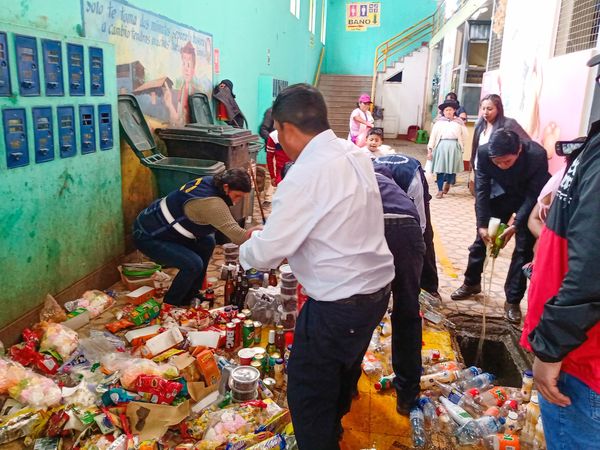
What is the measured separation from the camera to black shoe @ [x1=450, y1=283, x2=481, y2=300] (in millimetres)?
4734

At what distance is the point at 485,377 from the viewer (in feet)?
11.0

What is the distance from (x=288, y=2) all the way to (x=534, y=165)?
10.1m

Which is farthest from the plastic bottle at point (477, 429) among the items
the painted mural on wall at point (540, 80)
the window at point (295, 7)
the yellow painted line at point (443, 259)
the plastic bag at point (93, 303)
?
the window at point (295, 7)

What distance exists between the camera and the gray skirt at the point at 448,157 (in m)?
8.87

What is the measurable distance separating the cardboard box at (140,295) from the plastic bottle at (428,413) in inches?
103

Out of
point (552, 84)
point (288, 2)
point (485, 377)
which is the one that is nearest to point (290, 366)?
point (485, 377)

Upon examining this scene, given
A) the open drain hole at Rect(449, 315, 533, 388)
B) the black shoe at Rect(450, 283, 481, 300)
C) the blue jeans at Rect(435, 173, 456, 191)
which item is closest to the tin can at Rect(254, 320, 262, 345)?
the open drain hole at Rect(449, 315, 533, 388)

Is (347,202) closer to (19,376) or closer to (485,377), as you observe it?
(485,377)

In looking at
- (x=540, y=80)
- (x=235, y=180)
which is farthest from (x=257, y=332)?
(x=540, y=80)

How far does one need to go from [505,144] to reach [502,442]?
2224 millimetres

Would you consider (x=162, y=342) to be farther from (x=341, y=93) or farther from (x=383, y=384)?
(x=341, y=93)

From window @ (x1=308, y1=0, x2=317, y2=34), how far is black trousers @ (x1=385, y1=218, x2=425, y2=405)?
50.2ft

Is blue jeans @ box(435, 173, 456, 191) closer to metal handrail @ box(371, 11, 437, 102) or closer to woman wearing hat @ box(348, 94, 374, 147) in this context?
woman wearing hat @ box(348, 94, 374, 147)

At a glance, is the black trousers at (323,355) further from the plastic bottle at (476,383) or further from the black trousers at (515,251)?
the black trousers at (515,251)
